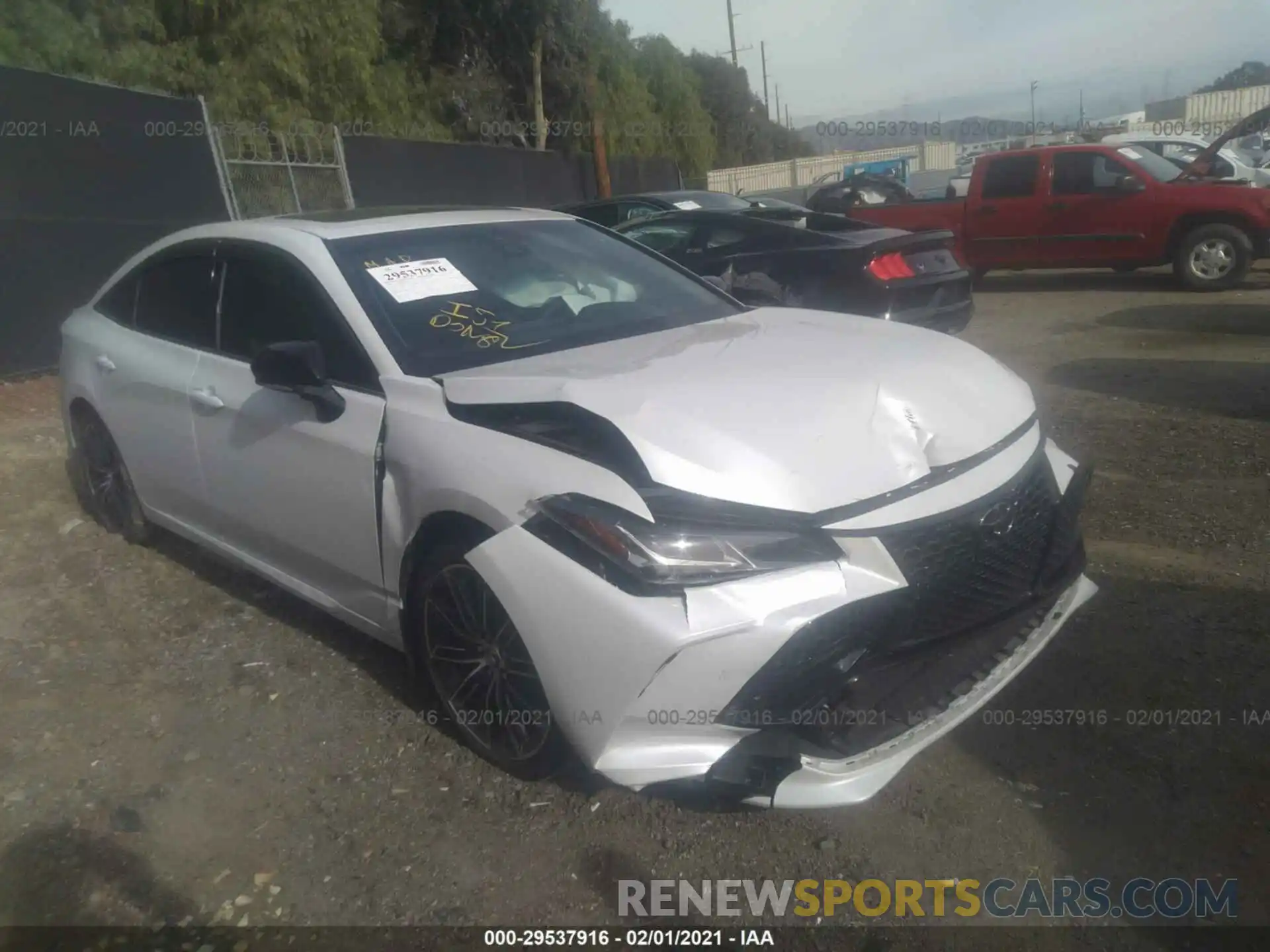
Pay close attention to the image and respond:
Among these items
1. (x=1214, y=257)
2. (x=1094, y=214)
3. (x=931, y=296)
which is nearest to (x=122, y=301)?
(x=931, y=296)

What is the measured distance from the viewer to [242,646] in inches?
155

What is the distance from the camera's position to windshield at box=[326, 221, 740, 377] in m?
3.23

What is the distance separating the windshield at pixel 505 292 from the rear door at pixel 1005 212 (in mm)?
8666

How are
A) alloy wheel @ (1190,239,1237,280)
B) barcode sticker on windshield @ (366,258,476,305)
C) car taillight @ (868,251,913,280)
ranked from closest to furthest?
1. barcode sticker on windshield @ (366,258,476,305)
2. car taillight @ (868,251,913,280)
3. alloy wheel @ (1190,239,1237,280)

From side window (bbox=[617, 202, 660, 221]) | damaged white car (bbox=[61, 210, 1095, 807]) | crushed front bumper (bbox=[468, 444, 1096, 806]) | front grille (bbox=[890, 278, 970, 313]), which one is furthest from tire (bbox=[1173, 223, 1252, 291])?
crushed front bumper (bbox=[468, 444, 1096, 806])

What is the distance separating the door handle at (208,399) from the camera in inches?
145

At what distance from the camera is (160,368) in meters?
4.07

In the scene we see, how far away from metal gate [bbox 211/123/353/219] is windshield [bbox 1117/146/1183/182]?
8.59 m

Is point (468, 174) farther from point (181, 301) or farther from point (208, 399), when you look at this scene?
point (208, 399)

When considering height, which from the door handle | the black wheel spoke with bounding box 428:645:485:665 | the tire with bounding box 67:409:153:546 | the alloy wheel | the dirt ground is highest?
the door handle

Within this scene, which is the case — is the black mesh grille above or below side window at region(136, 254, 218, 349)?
below

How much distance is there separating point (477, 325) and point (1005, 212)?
32.4 feet

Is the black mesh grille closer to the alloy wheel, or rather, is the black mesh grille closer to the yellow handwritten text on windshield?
the yellow handwritten text on windshield

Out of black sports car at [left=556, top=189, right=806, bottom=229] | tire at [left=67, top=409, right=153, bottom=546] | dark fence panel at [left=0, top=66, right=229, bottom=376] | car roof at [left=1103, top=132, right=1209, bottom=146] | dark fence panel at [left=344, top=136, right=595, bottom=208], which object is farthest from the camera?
car roof at [left=1103, top=132, right=1209, bottom=146]
